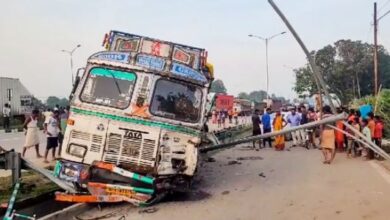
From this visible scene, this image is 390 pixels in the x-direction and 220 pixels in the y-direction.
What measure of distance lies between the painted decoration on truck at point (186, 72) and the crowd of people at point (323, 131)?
16.3 feet

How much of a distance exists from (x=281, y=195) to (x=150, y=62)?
3.64 m

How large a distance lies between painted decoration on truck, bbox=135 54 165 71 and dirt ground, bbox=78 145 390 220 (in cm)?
253

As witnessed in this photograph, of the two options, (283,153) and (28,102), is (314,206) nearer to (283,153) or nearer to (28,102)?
(283,153)

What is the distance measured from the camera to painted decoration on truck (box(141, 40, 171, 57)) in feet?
32.0

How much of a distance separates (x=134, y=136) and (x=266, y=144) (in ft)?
42.4

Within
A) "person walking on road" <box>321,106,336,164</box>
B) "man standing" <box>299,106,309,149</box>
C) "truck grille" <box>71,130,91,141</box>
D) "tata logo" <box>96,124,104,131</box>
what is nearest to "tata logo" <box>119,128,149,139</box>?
"tata logo" <box>96,124,104,131</box>

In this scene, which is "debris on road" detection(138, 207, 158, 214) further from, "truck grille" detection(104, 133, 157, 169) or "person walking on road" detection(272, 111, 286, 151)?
"person walking on road" detection(272, 111, 286, 151)

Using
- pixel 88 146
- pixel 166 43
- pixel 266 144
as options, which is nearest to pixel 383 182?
pixel 166 43

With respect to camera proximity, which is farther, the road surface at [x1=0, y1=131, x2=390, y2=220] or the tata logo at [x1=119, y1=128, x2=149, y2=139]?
the tata logo at [x1=119, y1=128, x2=149, y2=139]

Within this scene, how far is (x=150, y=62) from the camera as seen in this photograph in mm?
9242

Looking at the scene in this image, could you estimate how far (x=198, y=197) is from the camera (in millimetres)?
9789

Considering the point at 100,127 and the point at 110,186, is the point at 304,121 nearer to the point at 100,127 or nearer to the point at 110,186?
the point at 100,127

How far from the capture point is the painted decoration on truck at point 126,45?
9.81 m

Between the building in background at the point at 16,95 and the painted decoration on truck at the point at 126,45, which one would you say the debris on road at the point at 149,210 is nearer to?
the painted decoration on truck at the point at 126,45
